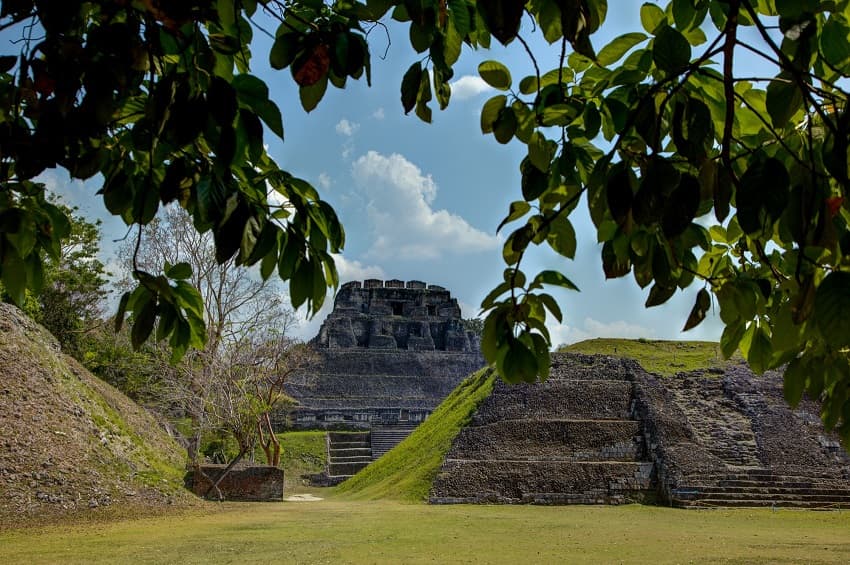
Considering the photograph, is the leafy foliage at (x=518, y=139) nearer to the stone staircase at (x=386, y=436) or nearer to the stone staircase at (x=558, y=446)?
the stone staircase at (x=558, y=446)

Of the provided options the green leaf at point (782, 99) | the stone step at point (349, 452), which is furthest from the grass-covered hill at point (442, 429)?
the green leaf at point (782, 99)

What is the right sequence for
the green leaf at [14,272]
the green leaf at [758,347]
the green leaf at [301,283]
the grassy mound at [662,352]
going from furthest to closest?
1. the grassy mound at [662,352]
2. the green leaf at [758,347]
3. the green leaf at [14,272]
4. the green leaf at [301,283]

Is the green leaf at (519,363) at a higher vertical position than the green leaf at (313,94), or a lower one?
lower

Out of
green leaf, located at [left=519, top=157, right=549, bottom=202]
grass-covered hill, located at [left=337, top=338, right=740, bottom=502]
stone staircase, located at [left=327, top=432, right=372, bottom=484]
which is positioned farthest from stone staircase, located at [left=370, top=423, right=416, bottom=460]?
green leaf, located at [left=519, top=157, right=549, bottom=202]

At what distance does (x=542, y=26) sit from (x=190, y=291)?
44.0 inches

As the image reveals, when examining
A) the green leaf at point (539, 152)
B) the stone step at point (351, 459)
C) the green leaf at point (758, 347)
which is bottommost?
the stone step at point (351, 459)

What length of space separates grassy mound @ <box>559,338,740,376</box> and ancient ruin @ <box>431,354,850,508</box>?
1.24m

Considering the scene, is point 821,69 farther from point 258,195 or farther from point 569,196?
point 258,195

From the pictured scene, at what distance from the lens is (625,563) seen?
723cm

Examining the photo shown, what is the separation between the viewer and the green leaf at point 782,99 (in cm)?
135

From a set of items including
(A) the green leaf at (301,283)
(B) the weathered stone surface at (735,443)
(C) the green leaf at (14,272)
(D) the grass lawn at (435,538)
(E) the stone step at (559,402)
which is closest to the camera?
(A) the green leaf at (301,283)

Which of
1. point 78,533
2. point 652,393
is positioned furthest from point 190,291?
point 652,393

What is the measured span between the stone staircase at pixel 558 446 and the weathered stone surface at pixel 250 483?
11.6 ft

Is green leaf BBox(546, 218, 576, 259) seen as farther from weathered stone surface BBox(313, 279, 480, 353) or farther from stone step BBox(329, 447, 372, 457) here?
weathered stone surface BBox(313, 279, 480, 353)
